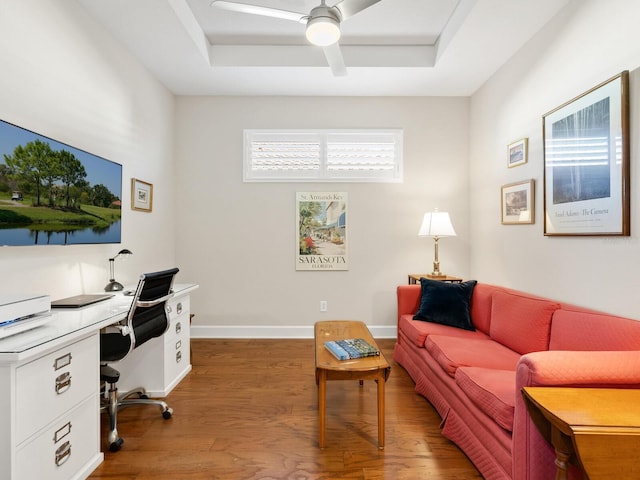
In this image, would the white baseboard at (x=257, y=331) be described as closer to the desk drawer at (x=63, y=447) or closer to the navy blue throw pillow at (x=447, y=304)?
the navy blue throw pillow at (x=447, y=304)

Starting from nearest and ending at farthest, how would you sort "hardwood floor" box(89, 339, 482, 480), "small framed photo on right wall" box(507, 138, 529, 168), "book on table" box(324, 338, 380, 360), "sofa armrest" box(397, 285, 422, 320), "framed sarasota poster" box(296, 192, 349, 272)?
"hardwood floor" box(89, 339, 482, 480) → "book on table" box(324, 338, 380, 360) → "small framed photo on right wall" box(507, 138, 529, 168) → "sofa armrest" box(397, 285, 422, 320) → "framed sarasota poster" box(296, 192, 349, 272)

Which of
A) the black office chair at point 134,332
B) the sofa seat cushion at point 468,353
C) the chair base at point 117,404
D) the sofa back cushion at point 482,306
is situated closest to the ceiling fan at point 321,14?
the black office chair at point 134,332

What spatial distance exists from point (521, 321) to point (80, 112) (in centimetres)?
349

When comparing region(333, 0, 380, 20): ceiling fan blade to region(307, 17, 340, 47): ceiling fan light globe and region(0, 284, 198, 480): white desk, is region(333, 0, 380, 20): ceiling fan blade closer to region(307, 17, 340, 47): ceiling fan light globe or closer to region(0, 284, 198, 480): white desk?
region(307, 17, 340, 47): ceiling fan light globe

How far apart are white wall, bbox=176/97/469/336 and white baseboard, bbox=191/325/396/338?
0.02m

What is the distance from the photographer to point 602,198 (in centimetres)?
199

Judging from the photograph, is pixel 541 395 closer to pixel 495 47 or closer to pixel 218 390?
pixel 218 390

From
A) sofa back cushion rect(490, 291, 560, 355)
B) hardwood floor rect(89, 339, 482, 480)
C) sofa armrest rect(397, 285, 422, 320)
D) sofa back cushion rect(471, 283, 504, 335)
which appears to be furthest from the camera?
sofa armrest rect(397, 285, 422, 320)

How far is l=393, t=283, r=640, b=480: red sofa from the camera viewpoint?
1.34 meters

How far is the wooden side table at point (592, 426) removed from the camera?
3.35 feet

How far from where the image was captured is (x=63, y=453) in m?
1.54

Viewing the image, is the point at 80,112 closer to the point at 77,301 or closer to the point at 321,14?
the point at 77,301

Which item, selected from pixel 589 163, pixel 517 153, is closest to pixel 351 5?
pixel 589 163

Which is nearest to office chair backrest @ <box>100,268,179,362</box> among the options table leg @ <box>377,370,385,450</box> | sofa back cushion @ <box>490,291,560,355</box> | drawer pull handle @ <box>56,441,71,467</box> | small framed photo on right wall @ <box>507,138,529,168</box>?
drawer pull handle @ <box>56,441,71,467</box>
